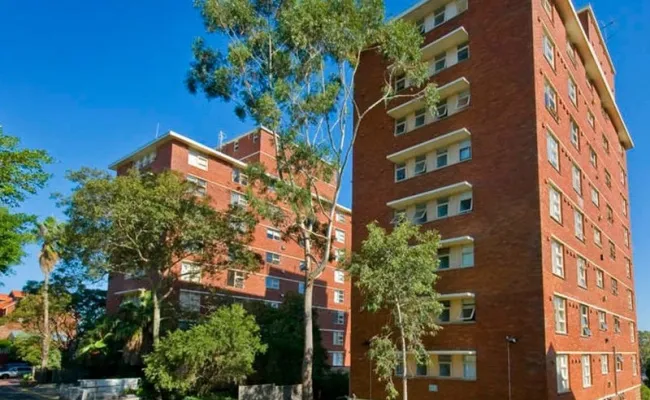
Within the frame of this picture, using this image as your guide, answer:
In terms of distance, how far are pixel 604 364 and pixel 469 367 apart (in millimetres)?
10816

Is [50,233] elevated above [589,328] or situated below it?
above

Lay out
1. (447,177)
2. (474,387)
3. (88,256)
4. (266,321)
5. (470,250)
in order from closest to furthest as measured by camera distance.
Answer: (474,387), (470,250), (447,177), (88,256), (266,321)

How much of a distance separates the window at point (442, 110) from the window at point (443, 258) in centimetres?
687

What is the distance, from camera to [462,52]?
1131 inches

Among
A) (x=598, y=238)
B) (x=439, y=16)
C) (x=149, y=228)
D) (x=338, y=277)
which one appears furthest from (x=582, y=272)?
(x=338, y=277)

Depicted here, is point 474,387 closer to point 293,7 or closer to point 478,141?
point 478,141

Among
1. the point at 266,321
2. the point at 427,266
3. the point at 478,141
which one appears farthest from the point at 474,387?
the point at 266,321

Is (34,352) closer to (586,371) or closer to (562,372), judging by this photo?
(562,372)

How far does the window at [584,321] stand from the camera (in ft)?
89.5

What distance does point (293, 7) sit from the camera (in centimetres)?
2616

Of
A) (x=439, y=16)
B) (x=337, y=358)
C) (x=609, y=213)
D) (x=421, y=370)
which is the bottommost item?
(x=337, y=358)

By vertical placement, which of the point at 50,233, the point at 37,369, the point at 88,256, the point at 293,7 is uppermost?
the point at 293,7

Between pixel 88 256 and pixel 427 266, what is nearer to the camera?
pixel 427 266

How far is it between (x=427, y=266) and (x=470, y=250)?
13.0ft
